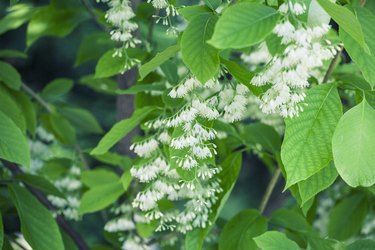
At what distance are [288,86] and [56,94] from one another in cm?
123

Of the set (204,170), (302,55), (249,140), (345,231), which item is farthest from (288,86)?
(345,231)

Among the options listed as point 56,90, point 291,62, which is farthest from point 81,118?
point 291,62

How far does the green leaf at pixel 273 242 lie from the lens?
3.67 ft

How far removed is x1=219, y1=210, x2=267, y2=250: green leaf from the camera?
1.38 metres

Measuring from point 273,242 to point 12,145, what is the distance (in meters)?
0.47

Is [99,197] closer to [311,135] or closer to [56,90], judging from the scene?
[56,90]

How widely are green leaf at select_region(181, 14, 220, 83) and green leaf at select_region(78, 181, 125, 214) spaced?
2.22 feet

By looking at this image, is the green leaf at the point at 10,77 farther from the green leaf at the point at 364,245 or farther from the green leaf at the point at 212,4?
the green leaf at the point at 364,245

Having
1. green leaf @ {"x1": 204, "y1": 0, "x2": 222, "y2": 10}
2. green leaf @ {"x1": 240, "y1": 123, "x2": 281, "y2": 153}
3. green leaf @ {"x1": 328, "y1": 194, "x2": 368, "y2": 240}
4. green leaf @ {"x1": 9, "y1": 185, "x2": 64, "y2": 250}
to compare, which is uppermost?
green leaf @ {"x1": 204, "y1": 0, "x2": 222, "y2": 10}

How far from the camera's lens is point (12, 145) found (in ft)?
3.79

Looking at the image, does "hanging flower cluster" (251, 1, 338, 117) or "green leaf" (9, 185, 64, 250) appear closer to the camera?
"hanging flower cluster" (251, 1, 338, 117)

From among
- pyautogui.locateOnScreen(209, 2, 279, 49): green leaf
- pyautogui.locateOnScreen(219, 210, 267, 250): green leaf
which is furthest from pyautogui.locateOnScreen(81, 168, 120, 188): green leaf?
pyautogui.locateOnScreen(209, 2, 279, 49): green leaf

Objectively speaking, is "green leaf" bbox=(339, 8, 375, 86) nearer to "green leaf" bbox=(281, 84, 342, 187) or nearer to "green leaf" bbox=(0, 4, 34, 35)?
"green leaf" bbox=(281, 84, 342, 187)

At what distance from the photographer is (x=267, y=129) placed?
1567 mm
